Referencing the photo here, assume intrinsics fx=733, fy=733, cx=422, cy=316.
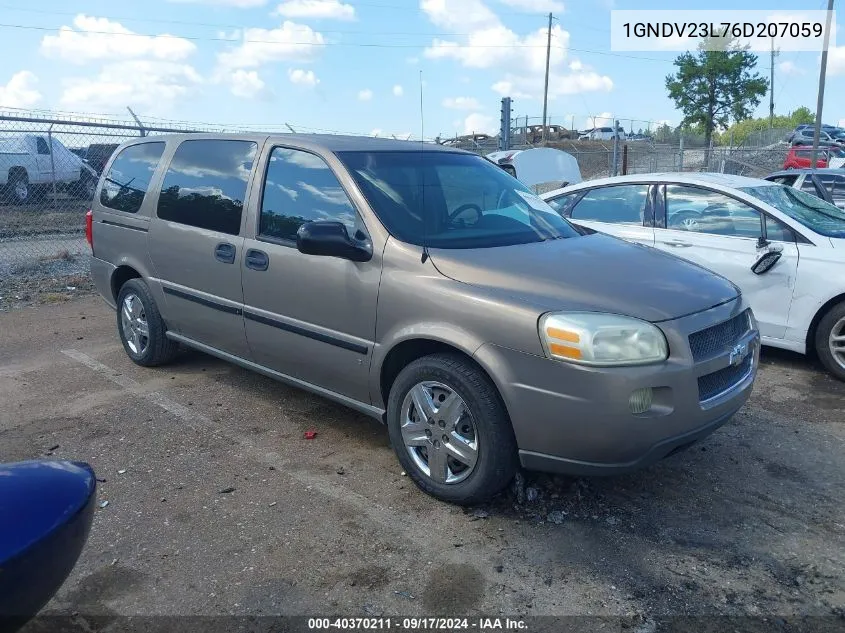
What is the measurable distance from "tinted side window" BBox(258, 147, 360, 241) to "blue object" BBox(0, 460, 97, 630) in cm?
223

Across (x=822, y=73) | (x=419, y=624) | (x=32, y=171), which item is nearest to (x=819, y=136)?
(x=822, y=73)

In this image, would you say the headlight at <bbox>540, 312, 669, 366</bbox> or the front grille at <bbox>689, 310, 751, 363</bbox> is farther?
the front grille at <bbox>689, 310, 751, 363</bbox>

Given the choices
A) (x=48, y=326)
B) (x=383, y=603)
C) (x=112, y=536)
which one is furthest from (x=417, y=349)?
(x=48, y=326)

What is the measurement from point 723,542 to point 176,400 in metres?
3.60

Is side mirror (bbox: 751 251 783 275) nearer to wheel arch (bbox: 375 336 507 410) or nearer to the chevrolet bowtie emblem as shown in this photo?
Answer: the chevrolet bowtie emblem

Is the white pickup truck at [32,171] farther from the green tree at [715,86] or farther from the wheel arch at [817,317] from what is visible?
the green tree at [715,86]

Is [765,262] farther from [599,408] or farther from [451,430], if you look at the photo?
[451,430]

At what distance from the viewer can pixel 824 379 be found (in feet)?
18.6

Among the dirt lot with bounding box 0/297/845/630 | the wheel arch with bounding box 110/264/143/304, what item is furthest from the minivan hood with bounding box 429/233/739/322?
the wheel arch with bounding box 110/264/143/304

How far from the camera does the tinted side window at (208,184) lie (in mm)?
4676

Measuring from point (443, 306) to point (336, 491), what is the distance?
1138mm

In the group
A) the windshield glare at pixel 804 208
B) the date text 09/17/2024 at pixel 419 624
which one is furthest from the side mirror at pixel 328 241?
the windshield glare at pixel 804 208

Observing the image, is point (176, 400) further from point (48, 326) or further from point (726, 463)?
point (726, 463)

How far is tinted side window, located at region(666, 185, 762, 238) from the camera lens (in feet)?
19.9
